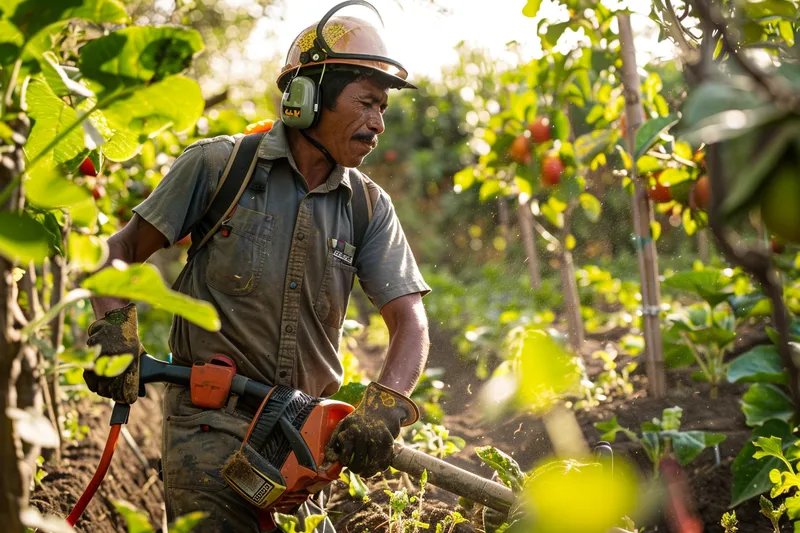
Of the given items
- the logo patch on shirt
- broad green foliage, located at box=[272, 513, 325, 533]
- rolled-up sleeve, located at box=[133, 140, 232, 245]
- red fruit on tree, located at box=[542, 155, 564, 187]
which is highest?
rolled-up sleeve, located at box=[133, 140, 232, 245]

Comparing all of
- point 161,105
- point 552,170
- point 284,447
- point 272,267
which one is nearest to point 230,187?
point 272,267

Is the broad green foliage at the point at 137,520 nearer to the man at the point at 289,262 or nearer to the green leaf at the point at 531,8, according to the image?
the man at the point at 289,262

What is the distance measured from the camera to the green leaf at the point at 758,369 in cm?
326

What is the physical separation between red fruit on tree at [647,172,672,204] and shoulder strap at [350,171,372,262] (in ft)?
5.55

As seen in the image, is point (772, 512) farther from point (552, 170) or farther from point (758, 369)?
point (552, 170)

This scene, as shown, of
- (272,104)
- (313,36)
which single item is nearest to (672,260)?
(272,104)

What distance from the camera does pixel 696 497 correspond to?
3193mm

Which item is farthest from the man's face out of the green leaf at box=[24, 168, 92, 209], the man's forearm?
the green leaf at box=[24, 168, 92, 209]

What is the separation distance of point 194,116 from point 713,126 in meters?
0.86

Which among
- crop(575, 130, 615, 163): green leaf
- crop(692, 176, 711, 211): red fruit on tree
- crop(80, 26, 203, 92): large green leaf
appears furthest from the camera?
crop(575, 130, 615, 163): green leaf

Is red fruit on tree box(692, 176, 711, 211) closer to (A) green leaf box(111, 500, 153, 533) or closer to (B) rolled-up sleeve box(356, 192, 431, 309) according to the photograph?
(B) rolled-up sleeve box(356, 192, 431, 309)

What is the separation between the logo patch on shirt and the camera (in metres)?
2.72

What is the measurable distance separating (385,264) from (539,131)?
8.71 ft

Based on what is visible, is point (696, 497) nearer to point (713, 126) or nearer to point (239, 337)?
point (239, 337)
